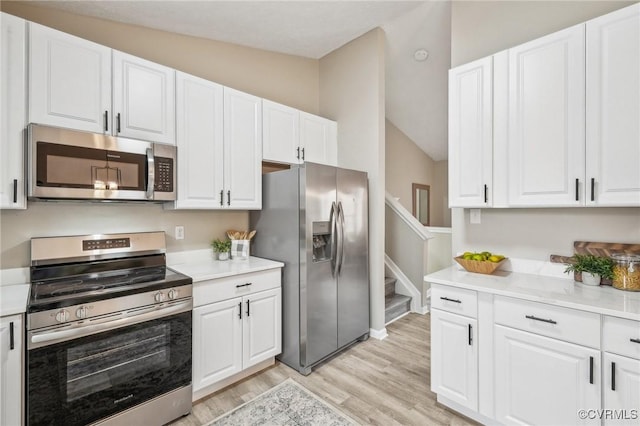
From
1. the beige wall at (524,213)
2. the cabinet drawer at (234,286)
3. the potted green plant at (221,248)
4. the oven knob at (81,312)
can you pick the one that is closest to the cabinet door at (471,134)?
the beige wall at (524,213)

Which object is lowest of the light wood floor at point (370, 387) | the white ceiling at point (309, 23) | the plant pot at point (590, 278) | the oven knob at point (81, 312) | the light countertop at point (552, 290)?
the light wood floor at point (370, 387)

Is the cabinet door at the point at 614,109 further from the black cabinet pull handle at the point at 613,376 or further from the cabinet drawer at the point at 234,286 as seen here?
the cabinet drawer at the point at 234,286

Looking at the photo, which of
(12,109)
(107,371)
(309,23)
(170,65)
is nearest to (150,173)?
(12,109)

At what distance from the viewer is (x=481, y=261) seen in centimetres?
218

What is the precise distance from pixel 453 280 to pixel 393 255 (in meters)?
2.41

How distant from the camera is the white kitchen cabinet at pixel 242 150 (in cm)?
261

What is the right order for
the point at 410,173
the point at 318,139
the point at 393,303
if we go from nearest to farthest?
the point at 318,139 < the point at 393,303 < the point at 410,173

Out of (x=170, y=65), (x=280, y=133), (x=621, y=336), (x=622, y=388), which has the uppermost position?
(x=170, y=65)

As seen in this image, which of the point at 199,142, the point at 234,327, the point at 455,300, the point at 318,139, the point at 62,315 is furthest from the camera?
the point at 318,139

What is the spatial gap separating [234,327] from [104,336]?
0.87 meters

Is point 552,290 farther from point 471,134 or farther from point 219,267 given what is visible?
point 219,267

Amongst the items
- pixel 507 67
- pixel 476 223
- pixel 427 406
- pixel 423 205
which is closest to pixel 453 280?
pixel 476 223

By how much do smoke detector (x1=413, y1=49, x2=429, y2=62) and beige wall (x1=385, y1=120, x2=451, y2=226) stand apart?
73.4 inches

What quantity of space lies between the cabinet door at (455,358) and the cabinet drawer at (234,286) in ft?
4.38
